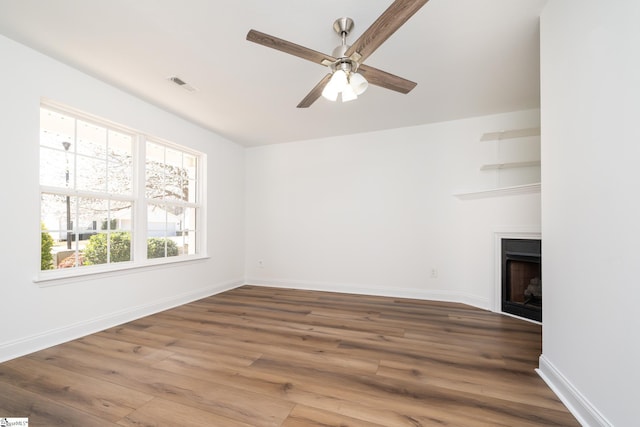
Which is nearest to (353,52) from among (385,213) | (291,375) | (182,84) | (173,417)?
(182,84)

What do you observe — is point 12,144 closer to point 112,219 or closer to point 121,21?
point 112,219

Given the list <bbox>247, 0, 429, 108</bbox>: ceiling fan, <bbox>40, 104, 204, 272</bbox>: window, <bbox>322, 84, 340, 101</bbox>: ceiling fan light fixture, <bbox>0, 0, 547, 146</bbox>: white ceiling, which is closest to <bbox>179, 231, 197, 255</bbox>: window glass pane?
<bbox>40, 104, 204, 272</bbox>: window

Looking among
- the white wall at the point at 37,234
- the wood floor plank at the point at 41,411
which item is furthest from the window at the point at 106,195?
the wood floor plank at the point at 41,411

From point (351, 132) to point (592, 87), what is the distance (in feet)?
10.2

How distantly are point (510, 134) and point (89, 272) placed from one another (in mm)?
4972

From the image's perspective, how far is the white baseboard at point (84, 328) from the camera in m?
2.12

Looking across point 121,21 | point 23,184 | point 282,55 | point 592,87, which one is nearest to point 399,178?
point 282,55

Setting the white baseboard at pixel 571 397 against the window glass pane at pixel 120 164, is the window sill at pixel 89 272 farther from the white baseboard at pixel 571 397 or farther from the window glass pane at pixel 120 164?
the white baseboard at pixel 571 397

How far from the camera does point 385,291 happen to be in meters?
4.09

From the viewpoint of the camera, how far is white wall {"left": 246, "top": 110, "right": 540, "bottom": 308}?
3.55 metres

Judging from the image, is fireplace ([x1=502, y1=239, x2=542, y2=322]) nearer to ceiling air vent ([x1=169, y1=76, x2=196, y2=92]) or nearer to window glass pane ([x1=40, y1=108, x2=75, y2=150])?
ceiling air vent ([x1=169, y1=76, x2=196, y2=92])

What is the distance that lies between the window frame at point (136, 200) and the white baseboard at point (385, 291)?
137 centimetres

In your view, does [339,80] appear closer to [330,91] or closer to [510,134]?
[330,91]

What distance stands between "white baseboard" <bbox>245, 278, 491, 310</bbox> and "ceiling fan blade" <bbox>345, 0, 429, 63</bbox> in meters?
3.22
